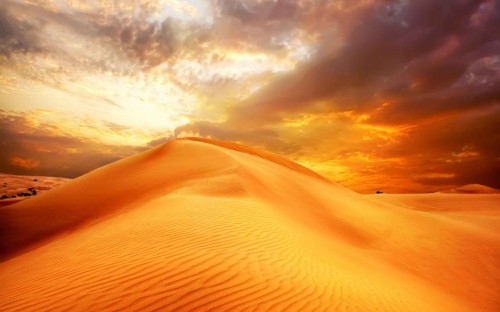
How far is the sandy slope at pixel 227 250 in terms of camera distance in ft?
11.5

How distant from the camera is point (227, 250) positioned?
4.50 m

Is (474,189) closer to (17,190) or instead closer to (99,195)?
(99,195)

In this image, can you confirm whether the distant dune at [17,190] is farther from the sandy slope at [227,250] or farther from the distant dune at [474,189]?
the distant dune at [474,189]

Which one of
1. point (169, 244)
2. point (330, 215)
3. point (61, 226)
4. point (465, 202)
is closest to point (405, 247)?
point (330, 215)

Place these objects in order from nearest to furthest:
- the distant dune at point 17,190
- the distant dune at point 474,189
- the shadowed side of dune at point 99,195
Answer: the shadowed side of dune at point 99,195 → the distant dune at point 17,190 → the distant dune at point 474,189

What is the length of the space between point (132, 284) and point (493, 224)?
20.0 m

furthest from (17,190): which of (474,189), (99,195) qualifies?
(474,189)

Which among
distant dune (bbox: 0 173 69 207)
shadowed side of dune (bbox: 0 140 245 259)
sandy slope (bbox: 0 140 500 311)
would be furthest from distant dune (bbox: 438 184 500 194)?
distant dune (bbox: 0 173 69 207)

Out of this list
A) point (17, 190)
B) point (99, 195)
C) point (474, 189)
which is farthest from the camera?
point (474, 189)

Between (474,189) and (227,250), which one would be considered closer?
(227,250)

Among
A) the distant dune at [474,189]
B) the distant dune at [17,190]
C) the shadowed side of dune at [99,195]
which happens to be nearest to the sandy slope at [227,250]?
the shadowed side of dune at [99,195]

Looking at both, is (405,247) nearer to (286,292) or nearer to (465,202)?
(286,292)

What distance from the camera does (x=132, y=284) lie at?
3.44 metres

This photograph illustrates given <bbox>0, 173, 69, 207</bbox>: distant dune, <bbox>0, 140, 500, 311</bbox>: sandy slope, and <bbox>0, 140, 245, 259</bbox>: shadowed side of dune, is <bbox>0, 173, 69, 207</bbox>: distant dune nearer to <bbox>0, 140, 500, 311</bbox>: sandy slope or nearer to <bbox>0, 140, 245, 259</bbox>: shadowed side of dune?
<bbox>0, 140, 245, 259</bbox>: shadowed side of dune
